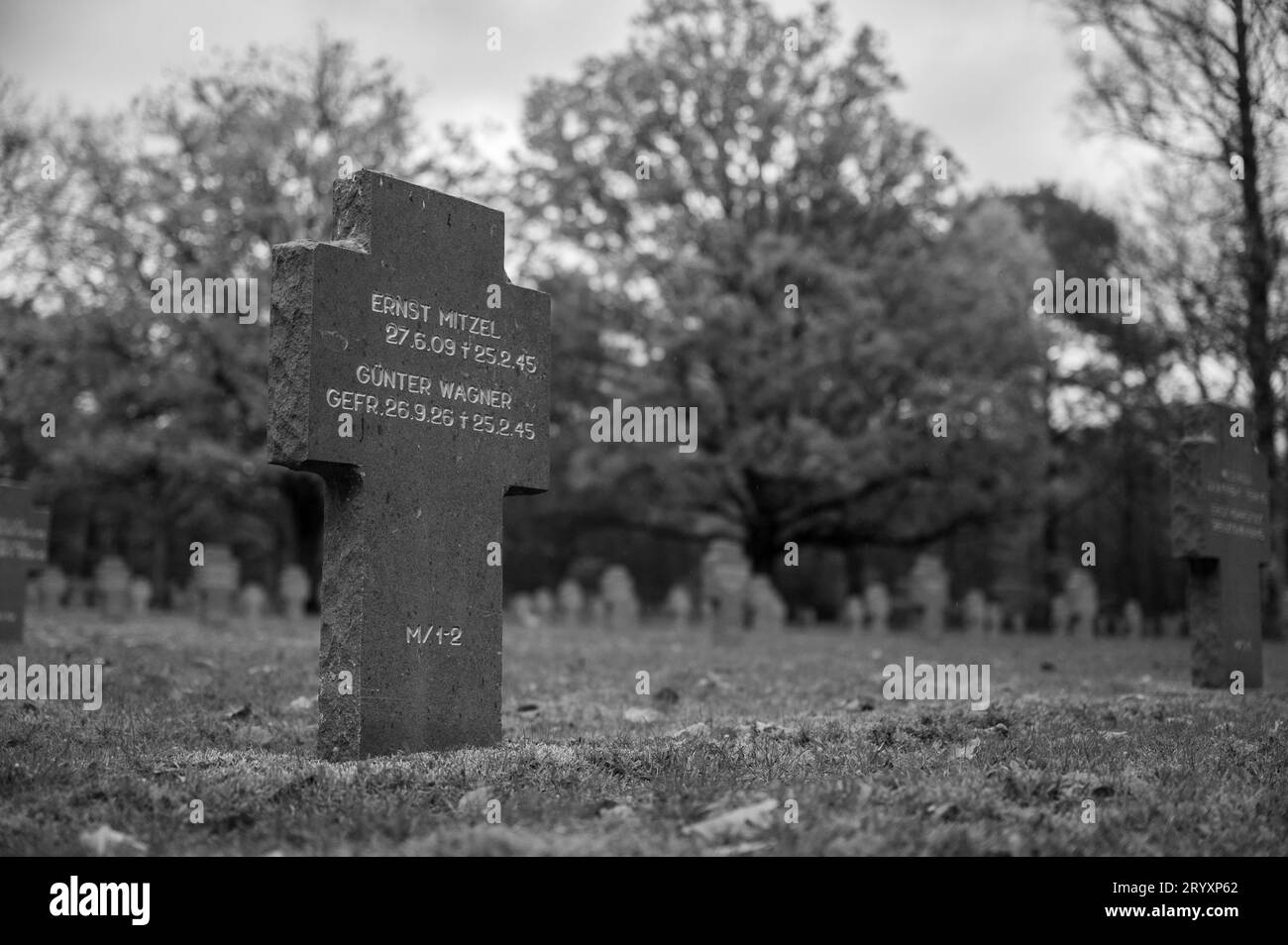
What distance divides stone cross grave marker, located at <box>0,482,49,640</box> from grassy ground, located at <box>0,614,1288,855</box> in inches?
168

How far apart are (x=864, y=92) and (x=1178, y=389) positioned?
34.3ft

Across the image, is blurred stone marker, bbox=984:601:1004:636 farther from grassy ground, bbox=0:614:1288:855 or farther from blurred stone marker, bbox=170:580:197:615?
grassy ground, bbox=0:614:1288:855

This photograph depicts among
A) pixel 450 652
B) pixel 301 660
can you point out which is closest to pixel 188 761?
pixel 450 652

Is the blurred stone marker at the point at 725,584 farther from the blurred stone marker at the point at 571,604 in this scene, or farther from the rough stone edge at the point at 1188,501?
the rough stone edge at the point at 1188,501

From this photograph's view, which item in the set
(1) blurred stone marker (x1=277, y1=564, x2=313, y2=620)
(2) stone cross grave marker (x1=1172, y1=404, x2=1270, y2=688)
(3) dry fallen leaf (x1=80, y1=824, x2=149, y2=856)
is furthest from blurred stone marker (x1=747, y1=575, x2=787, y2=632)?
(3) dry fallen leaf (x1=80, y1=824, x2=149, y2=856)

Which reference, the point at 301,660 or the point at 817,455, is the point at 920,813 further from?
the point at 817,455

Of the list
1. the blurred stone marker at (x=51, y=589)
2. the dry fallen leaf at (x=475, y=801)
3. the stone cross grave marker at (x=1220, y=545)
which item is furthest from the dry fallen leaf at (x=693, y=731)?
the blurred stone marker at (x=51, y=589)

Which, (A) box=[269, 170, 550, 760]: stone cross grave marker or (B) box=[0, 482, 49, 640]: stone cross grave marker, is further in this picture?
(B) box=[0, 482, 49, 640]: stone cross grave marker

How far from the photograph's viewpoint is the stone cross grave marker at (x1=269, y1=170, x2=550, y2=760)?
20.5ft

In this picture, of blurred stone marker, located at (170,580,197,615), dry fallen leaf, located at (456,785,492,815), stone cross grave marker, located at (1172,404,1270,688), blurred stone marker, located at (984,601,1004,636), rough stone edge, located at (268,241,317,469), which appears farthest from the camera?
blurred stone marker, located at (984,601,1004,636)

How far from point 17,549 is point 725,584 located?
10455 millimetres

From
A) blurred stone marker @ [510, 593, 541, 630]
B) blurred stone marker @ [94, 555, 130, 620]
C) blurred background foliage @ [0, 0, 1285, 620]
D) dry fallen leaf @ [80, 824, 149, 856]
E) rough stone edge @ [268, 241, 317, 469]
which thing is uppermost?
blurred background foliage @ [0, 0, 1285, 620]

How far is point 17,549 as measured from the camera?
1402 centimetres

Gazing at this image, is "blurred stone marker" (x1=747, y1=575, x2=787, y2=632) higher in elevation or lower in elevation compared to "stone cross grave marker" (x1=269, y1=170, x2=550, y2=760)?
lower
